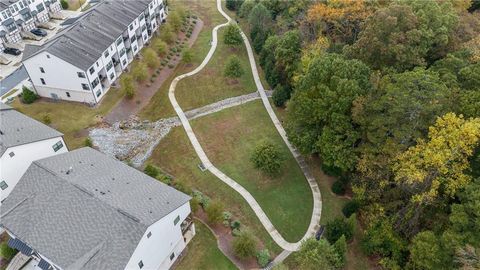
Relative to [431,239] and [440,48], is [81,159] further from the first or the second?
[440,48]

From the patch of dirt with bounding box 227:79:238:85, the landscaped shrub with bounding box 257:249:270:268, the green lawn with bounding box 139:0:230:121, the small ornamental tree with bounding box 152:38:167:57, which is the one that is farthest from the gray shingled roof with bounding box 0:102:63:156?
the patch of dirt with bounding box 227:79:238:85

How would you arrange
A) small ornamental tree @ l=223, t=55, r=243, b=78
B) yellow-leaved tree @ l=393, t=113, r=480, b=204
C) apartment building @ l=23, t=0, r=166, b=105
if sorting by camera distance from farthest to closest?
small ornamental tree @ l=223, t=55, r=243, b=78 < apartment building @ l=23, t=0, r=166, b=105 < yellow-leaved tree @ l=393, t=113, r=480, b=204

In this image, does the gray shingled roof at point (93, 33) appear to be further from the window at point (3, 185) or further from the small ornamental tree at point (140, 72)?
the window at point (3, 185)

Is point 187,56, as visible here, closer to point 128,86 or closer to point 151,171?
point 128,86

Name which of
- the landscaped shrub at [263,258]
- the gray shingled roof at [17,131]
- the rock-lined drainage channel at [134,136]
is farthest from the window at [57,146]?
the landscaped shrub at [263,258]

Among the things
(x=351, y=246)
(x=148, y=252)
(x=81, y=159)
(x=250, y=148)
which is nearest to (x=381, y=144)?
(x=351, y=246)

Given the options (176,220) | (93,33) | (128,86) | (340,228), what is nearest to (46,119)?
(128,86)

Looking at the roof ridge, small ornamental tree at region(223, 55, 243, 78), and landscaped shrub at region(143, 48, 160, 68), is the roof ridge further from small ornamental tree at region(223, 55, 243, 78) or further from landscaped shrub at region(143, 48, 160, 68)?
small ornamental tree at region(223, 55, 243, 78)
